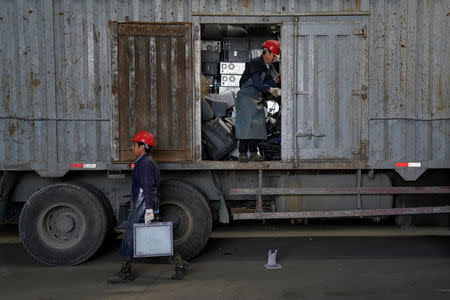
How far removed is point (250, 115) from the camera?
236 inches

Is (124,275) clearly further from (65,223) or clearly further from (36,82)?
(36,82)

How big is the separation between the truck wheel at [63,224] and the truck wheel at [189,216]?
978 millimetres

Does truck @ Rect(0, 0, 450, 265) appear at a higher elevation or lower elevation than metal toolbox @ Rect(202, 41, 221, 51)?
lower

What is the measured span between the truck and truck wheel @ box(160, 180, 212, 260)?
0.05ft

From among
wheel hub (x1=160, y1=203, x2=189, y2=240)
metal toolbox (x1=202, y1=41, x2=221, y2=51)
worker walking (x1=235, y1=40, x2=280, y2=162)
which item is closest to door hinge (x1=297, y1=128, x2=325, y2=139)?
worker walking (x1=235, y1=40, x2=280, y2=162)

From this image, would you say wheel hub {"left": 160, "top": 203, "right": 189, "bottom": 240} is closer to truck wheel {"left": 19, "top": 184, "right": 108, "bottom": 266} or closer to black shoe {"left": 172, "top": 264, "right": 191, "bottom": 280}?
black shoe {"left": 172, "top": 264, "right": 191, "bottom": 280}

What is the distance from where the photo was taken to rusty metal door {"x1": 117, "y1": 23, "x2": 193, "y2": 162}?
18.5 ft

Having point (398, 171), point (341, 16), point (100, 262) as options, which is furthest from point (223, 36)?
point (100, 262)

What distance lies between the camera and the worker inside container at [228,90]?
616 centimetres

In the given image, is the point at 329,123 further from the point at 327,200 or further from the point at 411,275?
the point at 411,275

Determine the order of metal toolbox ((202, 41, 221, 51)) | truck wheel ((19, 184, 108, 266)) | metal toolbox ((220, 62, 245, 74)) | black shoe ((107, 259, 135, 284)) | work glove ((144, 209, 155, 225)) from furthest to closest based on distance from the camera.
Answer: metal toolbox ((202, 41, 221, 51)), metal toolbox ((220, 62, 245, 74)), truck wheel ((19, 184, 108, 266)), black shoe ((107, 259, 135, 284)), work glove ((144, 209, 155, 225))

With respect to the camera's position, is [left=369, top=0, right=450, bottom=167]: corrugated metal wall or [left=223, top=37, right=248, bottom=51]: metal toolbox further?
[left=223, top=37, right=248, bottom=51]: metal toolbox

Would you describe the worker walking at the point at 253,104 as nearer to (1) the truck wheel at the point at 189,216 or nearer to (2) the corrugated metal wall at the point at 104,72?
(2) the corrugated metal wall at the point at 104,72

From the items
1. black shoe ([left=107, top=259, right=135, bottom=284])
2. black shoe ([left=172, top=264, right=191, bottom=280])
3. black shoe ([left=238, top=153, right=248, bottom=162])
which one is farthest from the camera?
black shoe ([left=238, top=153, right=248, bottom=162])
